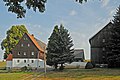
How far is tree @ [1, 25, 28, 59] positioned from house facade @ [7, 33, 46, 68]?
121 inches

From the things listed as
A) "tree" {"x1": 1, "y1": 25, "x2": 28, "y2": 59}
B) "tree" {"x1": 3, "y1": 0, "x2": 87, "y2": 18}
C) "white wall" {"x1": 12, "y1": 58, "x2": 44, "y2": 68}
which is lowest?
"white wall" {"x1": 12, "y1": 58, "x2": 44, "y2": 68}

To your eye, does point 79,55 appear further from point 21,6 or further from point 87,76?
point 21,6

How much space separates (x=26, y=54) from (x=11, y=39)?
6288mm

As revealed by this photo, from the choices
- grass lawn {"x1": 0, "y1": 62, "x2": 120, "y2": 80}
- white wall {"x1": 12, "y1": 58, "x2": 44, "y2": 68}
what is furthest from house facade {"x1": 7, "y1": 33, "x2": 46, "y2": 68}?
grass lawn {"x1": 0, "y1": 62, "x2": 120, "y2": 80}

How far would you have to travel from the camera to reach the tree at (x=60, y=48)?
160ft

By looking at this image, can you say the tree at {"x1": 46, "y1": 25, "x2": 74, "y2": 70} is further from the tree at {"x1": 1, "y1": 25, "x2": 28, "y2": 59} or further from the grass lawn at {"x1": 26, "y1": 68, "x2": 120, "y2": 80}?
the tree at {"x1": 1, "y1": 25, "x2": 28, "y2": 59}

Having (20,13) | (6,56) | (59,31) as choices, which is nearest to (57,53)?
(59,31)

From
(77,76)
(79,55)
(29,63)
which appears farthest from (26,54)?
(77,76)

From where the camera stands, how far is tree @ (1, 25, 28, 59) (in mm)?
71312

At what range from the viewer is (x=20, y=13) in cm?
930

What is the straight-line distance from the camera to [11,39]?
7125cm

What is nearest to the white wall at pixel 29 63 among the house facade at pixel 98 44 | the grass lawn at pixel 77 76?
the house facade at pixel 98 44

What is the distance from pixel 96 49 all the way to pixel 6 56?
2868 cm

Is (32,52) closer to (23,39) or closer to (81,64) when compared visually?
(23,39)
